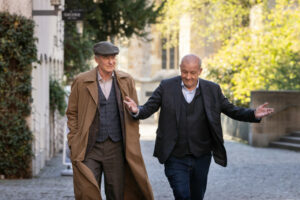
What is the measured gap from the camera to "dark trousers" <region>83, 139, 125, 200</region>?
6.20 meters

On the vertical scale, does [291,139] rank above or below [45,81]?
below

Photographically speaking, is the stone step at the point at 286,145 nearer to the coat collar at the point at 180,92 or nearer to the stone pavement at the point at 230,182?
the stone pavement at the point at 230,182

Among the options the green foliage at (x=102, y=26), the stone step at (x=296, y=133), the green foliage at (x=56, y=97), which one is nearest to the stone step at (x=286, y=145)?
the stone step at (x=296, y=133)

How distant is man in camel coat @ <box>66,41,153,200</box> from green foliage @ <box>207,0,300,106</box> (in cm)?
1660

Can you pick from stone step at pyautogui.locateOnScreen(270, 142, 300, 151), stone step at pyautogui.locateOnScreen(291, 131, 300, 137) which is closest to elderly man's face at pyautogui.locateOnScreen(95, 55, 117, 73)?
stone step at pyautogui.locateOnScreen(270, 142, 300, 151)

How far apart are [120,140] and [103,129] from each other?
0.20 m

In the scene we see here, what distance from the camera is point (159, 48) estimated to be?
51000 millimetres

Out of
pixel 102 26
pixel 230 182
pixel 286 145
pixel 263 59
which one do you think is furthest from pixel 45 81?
pixel 102 26

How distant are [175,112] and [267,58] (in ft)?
57.3

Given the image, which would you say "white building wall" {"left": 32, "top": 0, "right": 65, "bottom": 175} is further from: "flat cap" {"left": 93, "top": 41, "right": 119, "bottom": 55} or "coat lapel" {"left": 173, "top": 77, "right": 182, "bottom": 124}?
"coat lapel" {"left": 173, "top": 77, "right": 182, "bottom": 124}

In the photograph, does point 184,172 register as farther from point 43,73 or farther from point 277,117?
point 277,117

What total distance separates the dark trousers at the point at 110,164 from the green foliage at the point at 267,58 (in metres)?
16.7

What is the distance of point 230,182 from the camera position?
38.7 ft

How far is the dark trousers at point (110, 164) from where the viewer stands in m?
6.20
